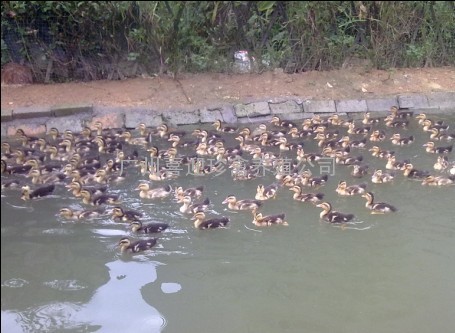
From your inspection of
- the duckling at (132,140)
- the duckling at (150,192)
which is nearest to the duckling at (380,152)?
the duckling at (150,192)

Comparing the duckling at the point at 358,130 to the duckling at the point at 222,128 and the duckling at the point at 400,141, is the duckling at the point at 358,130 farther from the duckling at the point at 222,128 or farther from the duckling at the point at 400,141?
the duckling at the point at 222,128

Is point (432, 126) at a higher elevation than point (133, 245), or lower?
higher

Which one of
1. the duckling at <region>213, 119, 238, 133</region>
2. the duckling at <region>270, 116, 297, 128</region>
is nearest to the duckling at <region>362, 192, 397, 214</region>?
the duckling at <region>270, 116, 297, 128</region>

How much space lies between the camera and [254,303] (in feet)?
15.7

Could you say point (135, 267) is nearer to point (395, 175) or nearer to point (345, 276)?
point (345, 276)

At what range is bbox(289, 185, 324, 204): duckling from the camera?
663 cm

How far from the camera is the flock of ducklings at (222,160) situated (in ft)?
20.5

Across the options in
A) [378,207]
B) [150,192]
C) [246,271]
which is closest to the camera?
[246,271]

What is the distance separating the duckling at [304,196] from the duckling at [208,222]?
0.99 metres

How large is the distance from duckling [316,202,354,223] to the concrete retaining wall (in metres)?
3.42

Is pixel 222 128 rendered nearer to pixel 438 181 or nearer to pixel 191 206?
pixel 191 206

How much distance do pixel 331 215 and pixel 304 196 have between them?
0.59 metres

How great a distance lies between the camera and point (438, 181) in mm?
7078

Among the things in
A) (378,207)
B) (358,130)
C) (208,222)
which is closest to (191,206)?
(208,222)
